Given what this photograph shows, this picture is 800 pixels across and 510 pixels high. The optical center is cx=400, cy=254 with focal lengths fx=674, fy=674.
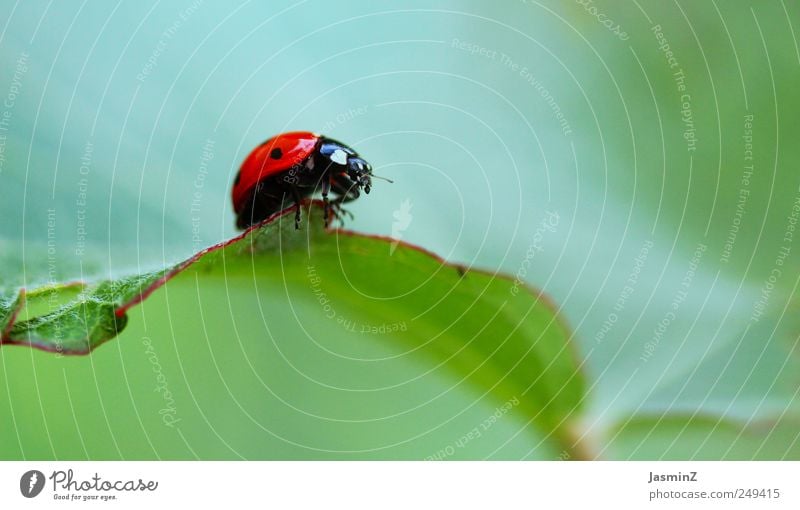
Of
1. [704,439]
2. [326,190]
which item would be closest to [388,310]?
[326,190]

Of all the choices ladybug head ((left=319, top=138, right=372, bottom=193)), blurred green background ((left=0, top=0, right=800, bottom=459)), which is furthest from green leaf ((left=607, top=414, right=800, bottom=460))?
ladybug head ((left=319, top=138, right=372, bottom=193))

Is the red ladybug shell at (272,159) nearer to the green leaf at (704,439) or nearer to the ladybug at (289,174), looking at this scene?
the ladybug at (289,174)
